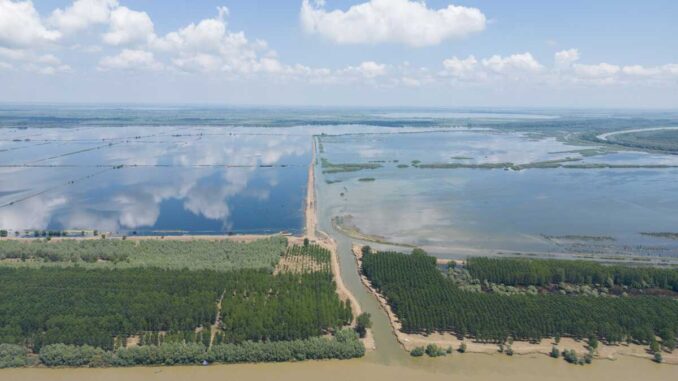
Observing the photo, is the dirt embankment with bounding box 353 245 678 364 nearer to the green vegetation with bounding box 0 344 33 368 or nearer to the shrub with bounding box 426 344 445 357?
the shrub with bounding box 426 344 445 357

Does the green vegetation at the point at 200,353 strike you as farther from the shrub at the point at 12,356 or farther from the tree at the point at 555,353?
the tree at the point at 555,353

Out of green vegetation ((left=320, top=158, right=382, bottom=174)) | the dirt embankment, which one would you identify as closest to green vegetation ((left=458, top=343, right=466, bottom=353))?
the dirt embankment

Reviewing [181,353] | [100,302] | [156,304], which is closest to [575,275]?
[181,353]

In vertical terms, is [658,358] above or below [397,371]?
above

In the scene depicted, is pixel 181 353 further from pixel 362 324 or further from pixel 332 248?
pixel 332 248

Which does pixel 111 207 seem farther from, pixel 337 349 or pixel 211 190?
pixel 337 349

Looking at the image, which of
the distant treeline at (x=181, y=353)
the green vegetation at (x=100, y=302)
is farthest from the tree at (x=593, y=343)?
the green vegetation at (x=100, y=302)

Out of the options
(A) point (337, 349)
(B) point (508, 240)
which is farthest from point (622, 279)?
(A) point (337, 349)
